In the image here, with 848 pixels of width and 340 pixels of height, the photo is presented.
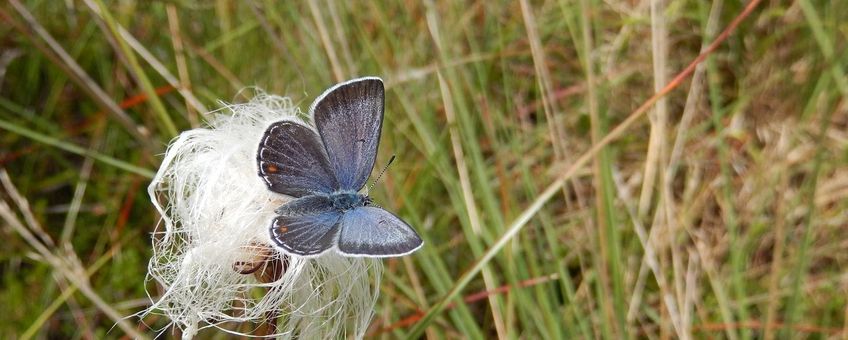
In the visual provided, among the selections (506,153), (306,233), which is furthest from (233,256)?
(506,153)

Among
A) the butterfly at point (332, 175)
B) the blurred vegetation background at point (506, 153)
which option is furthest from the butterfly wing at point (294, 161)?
the blurred vegetation background at point (506, 153)

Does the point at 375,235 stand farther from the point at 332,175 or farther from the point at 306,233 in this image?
the point at 332,175

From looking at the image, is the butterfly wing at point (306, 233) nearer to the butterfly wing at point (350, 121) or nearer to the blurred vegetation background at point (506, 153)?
the butterfly wing at point (350, 121)

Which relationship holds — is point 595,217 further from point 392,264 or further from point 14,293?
point 14,293

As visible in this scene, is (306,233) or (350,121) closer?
(306,233)

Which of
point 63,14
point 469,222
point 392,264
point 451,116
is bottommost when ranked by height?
point 392,264

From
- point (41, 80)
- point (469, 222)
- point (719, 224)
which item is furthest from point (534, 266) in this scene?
point (41, 80)
